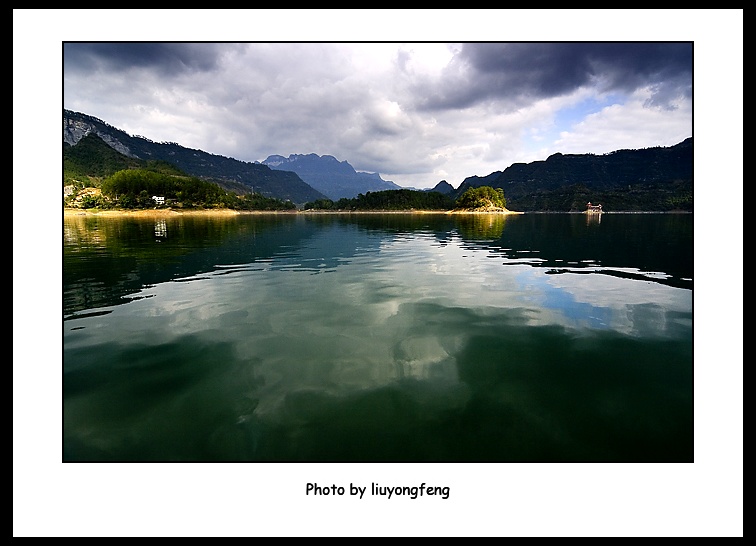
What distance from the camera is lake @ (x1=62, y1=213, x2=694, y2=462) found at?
597 centimetres

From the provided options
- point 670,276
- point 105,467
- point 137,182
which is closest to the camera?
point 105,467

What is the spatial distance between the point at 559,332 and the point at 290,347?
9.37 meters

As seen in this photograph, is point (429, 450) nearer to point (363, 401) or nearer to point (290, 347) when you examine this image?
point (363, 401)

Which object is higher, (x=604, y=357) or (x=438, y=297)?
(x=438, y=297)

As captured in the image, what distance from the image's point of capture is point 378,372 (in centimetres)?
860

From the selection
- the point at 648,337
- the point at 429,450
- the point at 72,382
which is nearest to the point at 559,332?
the point at 648,337

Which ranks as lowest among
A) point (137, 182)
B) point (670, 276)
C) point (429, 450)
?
point (429, 450)

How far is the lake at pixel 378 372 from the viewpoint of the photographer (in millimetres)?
5973

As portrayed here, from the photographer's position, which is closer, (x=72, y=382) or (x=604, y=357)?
(x=72, y=382)

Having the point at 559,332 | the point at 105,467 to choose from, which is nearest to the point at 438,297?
the point at 559,332

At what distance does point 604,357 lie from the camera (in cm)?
952

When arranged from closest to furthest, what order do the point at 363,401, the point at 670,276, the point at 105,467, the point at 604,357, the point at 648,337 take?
the point at 105,467 < the point at 363,401 < the point at 604,357 < the point at 648,337 < the point at 670,276
